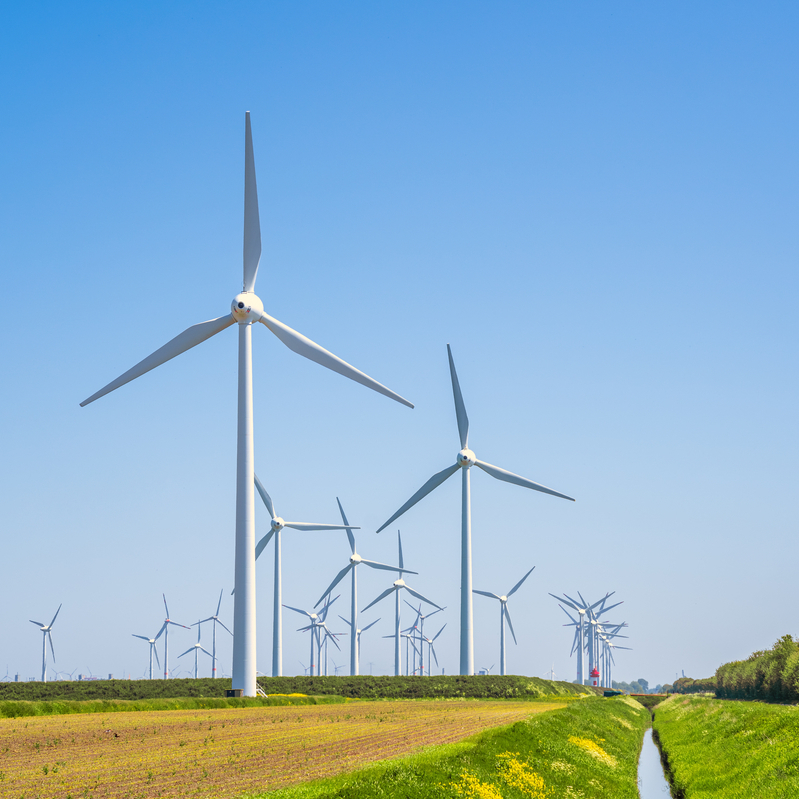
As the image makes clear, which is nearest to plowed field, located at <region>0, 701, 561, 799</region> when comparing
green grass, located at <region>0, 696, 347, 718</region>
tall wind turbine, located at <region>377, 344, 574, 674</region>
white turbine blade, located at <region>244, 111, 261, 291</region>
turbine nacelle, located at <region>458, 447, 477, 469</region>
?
green grass, located at <region>0, 696, 347, 718</region>

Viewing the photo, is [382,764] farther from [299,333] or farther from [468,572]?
[468,572]

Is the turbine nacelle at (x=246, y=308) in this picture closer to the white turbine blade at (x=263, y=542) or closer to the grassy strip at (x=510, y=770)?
the grassy strip at (x=510, y=770)

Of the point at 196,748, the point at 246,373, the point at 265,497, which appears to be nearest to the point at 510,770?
the point at 196,748

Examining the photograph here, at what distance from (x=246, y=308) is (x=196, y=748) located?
45355 millimetres

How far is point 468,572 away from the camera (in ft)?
368

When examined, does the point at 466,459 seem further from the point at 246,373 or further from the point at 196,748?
the point at 196,748

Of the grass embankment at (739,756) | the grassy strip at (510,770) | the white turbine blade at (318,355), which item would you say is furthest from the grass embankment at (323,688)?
the grass embankment at (739,756)

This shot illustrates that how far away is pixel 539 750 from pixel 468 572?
72.3 m

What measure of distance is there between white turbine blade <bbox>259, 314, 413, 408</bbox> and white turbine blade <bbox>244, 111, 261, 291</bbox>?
4.31 meters

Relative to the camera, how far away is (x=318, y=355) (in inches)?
3068

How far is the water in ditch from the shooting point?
4403 cm

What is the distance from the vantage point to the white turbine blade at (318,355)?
75.0 metres

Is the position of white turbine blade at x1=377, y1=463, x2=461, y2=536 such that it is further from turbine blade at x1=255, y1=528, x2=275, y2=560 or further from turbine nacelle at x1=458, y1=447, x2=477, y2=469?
turbine blade at x1=255, y1=528, x2=275, y2=560

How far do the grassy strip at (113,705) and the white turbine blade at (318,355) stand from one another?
1021 inches
